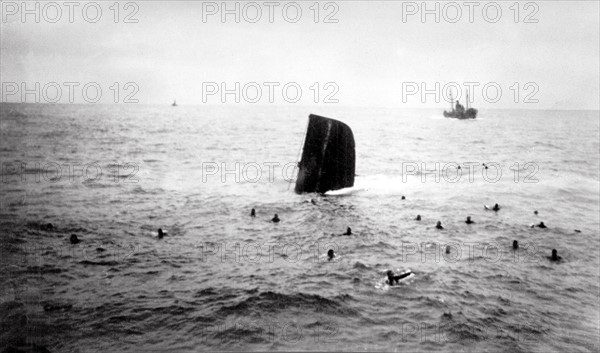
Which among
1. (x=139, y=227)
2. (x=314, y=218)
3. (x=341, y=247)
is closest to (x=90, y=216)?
(x=139, y=227)

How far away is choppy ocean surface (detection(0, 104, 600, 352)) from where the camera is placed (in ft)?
34.5

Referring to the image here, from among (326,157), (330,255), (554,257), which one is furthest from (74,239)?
(554,257)

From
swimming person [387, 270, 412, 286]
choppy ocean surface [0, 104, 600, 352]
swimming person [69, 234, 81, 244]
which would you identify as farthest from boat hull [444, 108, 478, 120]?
swimming person [69, 234, 81, 244]

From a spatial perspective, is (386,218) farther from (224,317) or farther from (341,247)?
(224,317)

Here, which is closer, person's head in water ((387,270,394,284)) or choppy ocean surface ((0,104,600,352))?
choppy ocean surface ((0,104,600,352))

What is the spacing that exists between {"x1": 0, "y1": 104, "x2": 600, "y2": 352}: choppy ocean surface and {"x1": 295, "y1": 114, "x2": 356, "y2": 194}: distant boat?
3.78 feet

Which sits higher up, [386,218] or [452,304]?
[386,218]

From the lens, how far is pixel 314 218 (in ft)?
68.5

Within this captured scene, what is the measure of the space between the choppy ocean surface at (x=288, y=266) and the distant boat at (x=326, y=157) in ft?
3.78

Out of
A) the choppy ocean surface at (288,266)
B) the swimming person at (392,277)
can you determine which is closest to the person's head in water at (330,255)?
the choppy ocean surface at (288,266)

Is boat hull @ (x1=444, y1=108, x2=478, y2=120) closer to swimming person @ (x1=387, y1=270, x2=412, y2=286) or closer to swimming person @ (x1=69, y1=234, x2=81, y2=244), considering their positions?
swimming person @ (x1=387, y1=270, x2=412, y2=286)

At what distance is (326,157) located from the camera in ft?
81.6

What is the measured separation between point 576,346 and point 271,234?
11977 millimetres

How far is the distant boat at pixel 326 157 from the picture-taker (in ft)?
78.8
